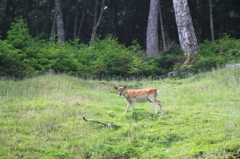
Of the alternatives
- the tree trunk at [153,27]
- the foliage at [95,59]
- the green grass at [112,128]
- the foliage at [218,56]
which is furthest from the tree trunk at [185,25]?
the green grass at [112,128]

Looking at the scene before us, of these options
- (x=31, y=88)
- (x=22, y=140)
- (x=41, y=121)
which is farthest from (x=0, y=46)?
(x=22, y=140)

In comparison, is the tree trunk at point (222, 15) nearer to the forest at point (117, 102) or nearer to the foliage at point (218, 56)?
the forest at point (117, 102)

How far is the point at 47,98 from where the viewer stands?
39.2ft

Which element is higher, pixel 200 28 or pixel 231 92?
pixel 200 28

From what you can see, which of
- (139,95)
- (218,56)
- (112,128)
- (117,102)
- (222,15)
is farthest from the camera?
(222,15)

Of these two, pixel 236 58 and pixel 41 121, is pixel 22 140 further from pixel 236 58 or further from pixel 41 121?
pixel 236 58

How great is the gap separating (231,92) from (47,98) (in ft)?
25.0

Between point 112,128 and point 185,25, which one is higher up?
point 185,25

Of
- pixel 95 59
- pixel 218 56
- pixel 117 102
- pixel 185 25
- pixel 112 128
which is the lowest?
pixel 112 128

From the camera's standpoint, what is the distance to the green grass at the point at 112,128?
6836mm

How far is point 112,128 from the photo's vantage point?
8.54 meters

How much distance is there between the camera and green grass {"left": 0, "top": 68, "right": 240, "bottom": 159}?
6.84 metres

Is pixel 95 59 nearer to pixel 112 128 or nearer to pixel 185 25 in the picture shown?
pixel 185 25

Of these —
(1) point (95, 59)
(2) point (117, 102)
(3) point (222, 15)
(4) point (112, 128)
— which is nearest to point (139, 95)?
(4) point (112, 128)
